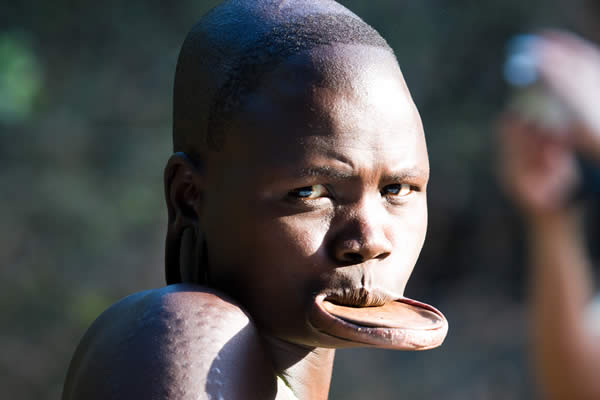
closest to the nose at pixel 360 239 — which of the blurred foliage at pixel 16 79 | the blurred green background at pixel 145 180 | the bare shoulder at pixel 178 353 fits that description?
the bare shoulder at pixel 178 353

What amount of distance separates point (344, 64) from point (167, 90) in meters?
3.59

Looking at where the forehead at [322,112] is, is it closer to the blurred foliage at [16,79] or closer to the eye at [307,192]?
the eye at [307,192]

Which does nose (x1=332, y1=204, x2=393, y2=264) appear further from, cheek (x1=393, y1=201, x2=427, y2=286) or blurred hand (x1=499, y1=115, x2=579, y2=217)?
blurred hand (x1=499, y1=115, x2=579, y2=217)

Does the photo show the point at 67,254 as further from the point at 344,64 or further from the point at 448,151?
the point at 344,64

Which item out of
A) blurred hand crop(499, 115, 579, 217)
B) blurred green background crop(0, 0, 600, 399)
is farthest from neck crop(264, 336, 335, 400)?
blurred green background crop(0, 0, 600, 399)

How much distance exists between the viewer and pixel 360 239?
0.99 metres

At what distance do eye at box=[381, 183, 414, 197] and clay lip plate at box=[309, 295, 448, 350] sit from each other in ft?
0.53

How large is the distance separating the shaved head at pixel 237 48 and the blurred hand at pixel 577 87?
89.3 inches

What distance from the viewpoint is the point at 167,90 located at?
4.49 meters

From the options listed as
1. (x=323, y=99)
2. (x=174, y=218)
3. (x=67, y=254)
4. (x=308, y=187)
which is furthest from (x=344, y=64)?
(x=67, y=254)

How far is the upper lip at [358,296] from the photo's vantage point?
1001 mm

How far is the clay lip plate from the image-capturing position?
0.94 meters

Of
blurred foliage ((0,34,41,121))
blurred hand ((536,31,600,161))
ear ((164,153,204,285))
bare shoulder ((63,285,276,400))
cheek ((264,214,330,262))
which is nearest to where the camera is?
bare shoulder ((63,285,276,400))

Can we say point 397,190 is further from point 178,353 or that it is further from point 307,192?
point 178,353
